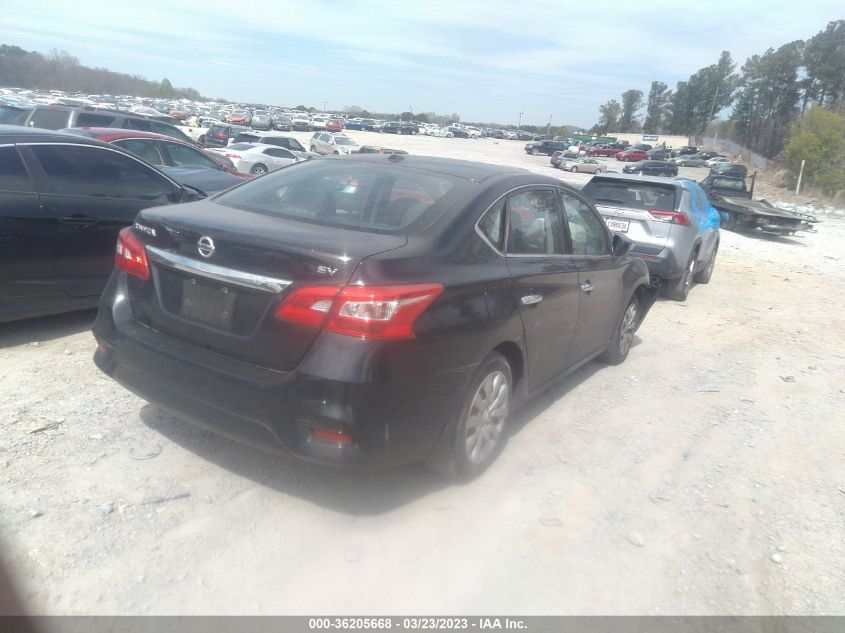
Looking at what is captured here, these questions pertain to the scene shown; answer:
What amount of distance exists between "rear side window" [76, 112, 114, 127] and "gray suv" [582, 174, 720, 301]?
10.2 meters

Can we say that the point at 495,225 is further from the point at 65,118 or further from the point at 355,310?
the point at 65,118

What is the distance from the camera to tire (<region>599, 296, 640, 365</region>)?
5656 mm

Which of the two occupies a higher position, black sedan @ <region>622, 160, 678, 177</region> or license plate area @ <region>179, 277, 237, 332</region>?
license plate area @ <region>179, 277, 237, 332</region>

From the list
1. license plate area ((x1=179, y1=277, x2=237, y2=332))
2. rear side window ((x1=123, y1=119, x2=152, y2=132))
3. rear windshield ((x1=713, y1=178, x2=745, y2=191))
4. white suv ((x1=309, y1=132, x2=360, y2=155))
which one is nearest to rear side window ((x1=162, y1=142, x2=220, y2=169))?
rear side window ((x1=123, y1=119, x2=152, y2=132))

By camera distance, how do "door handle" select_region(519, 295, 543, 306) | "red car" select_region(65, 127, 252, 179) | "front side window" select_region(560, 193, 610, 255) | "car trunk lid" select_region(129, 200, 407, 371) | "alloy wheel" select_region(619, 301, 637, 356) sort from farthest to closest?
"red car" select_region(65, 127, 252, 179), "alloy wheel" select_region(619, 301, 637, 356), "front side window" select_region(560, 193, 610, 255), "door handle" select_region(519, 295, 543, 306), "car trunk lid" select_region(129, 200, 407, 371)

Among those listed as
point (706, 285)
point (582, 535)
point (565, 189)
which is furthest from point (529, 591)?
point (706, 285)

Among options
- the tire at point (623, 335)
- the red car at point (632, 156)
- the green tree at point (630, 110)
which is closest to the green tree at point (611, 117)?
the green tree at point (630, 110)

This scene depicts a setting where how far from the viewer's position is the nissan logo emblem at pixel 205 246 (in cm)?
303

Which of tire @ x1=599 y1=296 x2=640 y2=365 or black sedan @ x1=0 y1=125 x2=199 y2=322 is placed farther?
tire @ x1=599 y1=296 x2=640 y2=365

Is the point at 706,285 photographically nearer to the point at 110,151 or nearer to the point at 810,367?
the point at 810,367

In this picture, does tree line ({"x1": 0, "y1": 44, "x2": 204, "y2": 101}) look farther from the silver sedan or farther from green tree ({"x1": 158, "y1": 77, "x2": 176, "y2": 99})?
the silver sedan

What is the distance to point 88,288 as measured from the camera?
5.30 metres

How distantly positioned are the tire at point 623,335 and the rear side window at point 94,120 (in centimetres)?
1209

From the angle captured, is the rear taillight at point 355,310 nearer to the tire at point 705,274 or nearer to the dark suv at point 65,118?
the tire at point 705,274
